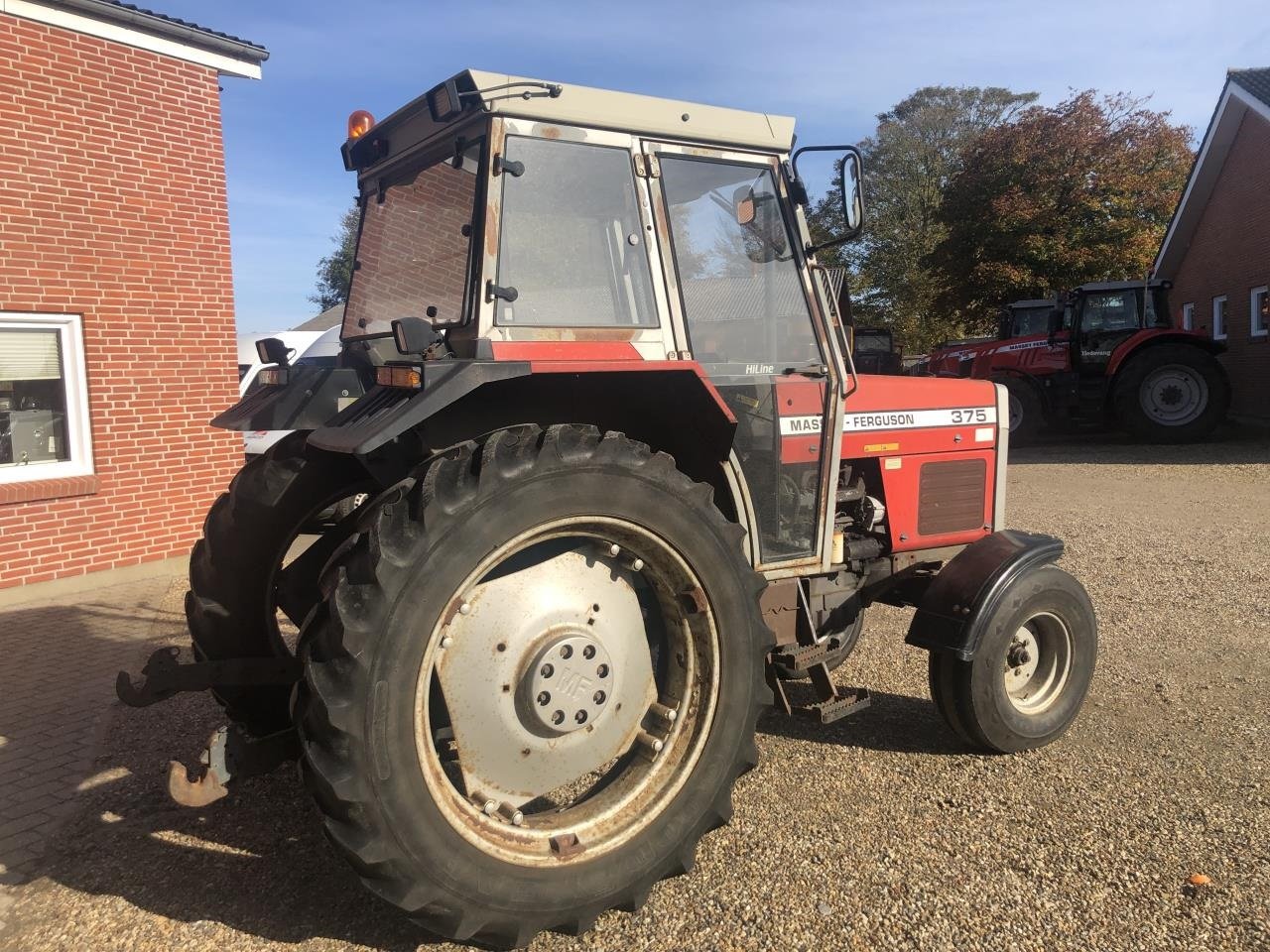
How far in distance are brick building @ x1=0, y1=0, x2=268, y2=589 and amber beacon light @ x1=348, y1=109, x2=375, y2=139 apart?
180 inches

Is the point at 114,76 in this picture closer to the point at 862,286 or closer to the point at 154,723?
the point at 154,723

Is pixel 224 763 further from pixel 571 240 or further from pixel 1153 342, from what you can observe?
pixel 1153 342

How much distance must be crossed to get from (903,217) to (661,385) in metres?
31.4

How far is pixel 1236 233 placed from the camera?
60.4 feet

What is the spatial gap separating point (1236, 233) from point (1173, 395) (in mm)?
6391

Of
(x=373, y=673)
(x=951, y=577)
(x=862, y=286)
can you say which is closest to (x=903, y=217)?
(x=862, y=286)

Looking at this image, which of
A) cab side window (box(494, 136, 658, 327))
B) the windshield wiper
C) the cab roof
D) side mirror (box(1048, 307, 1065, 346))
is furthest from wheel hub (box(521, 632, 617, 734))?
side mirror (box(1048, 307, 1065, 346))

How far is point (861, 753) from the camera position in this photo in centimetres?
371

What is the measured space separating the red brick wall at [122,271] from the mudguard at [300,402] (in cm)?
451

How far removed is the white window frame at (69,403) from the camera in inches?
266

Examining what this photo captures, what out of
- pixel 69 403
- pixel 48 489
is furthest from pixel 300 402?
pixel 69 403

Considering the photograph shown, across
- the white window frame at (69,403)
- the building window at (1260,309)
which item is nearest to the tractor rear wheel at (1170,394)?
the building window at (1260,309)

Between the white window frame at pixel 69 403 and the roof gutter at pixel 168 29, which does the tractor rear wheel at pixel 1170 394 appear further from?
the white window frame at pixel 69 403

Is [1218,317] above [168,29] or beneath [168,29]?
beneath
